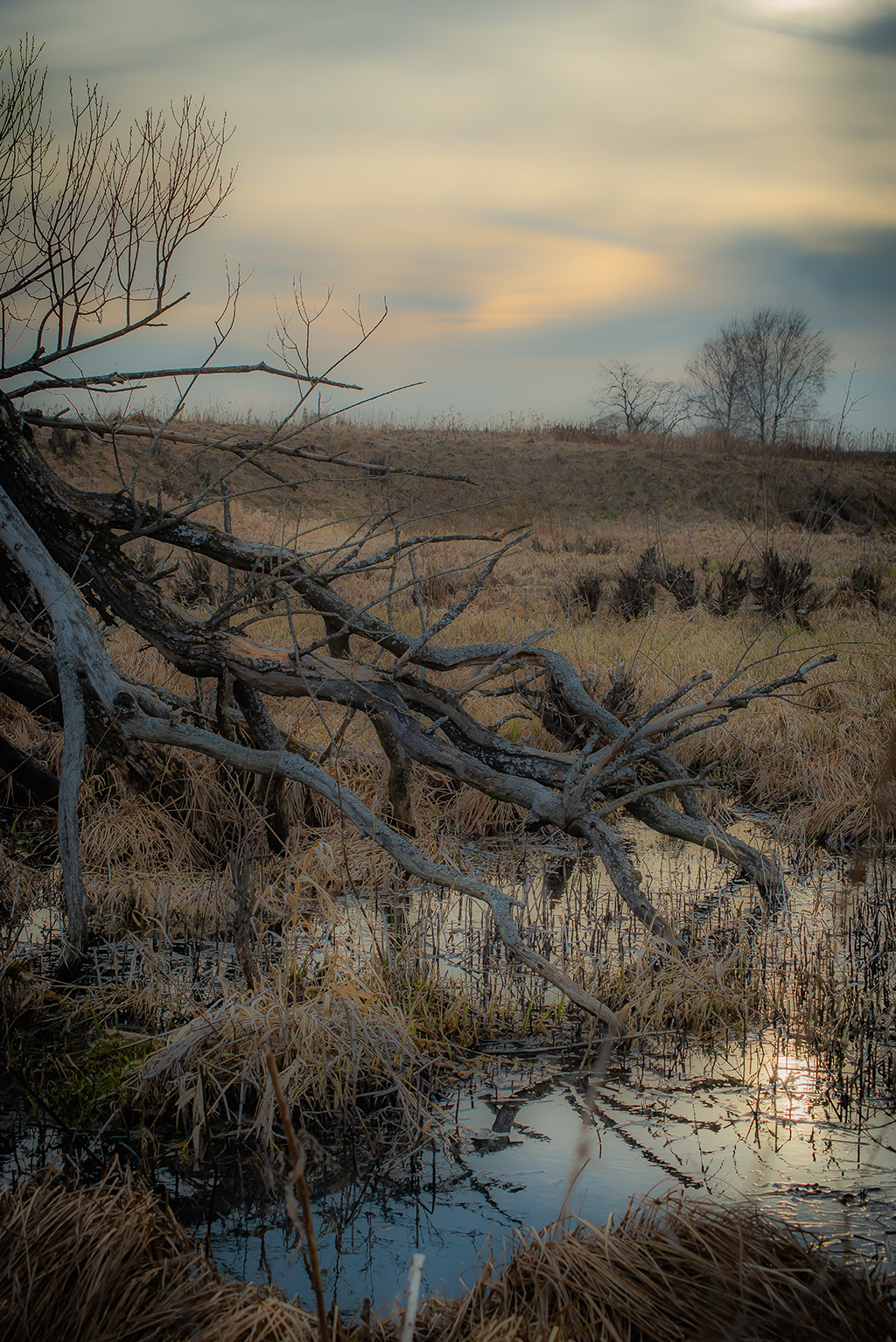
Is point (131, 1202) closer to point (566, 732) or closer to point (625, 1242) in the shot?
point (625, 1242)

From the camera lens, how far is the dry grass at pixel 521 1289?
2.03 metres

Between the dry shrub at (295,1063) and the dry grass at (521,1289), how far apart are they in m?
0.77

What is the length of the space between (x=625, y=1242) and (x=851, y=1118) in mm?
1389

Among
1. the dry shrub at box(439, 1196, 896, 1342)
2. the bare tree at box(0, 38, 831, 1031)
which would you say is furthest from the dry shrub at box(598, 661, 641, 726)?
the dry shrub at box(439, 1196, 896, 1342)

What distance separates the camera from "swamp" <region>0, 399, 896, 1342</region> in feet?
7.47

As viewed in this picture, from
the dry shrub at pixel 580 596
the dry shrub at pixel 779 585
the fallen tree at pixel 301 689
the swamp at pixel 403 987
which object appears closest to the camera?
the swamp at pixel 403 987

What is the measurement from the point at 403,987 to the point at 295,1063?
0.83 m

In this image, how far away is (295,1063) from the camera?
3.33m

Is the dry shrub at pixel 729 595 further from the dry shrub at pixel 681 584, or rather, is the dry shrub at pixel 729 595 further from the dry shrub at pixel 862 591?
the dry shrub at pixel 862 591

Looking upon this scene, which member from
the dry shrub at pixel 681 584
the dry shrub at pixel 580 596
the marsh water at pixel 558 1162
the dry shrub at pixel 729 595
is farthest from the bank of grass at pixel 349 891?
the dry shrub at pixel 681 584

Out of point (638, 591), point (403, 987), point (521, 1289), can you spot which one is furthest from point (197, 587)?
point (521, 1289)

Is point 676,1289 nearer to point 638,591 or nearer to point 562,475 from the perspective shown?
point 638,591

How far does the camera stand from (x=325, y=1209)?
9.42 ft

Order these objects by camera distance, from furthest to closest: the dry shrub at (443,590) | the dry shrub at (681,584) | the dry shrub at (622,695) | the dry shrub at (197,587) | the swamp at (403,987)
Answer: the dry shrub at (443,590) → the dry shrub at (681,584) → the dry shrub at (197,587) → the dry shrub at (622,695) → the swamp at (403,987)
